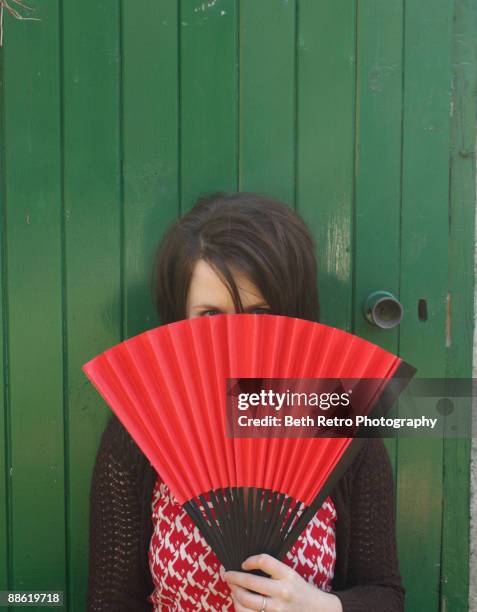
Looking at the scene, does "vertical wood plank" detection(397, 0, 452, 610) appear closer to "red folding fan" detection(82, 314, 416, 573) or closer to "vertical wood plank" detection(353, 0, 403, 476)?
"vertical wood plank" detection(353, 0, 403, 476)

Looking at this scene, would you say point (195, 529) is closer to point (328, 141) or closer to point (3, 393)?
point (3, 393)

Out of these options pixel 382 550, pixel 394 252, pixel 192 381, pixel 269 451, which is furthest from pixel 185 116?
pixel 382 550

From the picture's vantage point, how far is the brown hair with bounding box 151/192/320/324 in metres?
1.23

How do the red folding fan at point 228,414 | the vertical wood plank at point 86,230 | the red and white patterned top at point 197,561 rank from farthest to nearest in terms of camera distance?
the vertical wood plank at point 86,230 → the red and white patterned top at point 197,561 → the red folding fan at point 228,414

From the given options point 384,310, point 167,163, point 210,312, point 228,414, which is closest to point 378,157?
point 384,310

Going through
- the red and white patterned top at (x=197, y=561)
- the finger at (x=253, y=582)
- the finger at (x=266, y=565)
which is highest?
the finger at (x=266, y=565)

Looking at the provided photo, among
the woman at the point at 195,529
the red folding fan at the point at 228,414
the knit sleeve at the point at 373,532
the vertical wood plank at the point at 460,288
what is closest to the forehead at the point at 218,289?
the woman at the point at 195,529

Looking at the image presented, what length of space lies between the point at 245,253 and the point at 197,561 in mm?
587

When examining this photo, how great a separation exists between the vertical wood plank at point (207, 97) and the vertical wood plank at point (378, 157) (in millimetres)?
323

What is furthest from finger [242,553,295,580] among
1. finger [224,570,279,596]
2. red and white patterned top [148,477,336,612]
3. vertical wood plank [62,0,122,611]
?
vertical wood plank [62,0,122,611]

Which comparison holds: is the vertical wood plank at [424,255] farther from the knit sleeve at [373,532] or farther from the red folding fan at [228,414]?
the red folding fan at [228,414]

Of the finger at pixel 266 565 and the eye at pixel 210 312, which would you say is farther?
the eye at pixel 210 312

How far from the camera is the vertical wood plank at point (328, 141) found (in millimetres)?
1539

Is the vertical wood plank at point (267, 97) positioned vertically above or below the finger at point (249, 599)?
above
